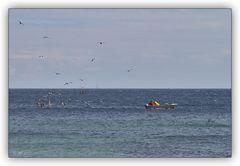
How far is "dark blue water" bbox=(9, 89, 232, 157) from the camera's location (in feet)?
45.1

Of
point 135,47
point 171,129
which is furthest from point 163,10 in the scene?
point 171,129

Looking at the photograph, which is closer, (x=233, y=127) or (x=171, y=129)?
(x=233, y=127)

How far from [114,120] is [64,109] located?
1.80 ft

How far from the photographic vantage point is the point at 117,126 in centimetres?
1441

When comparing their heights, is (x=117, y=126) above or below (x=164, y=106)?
below

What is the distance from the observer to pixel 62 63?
548 inches

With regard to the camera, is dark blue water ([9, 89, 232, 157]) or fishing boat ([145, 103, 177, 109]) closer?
dark blue water ([9, 89, 232, 157])

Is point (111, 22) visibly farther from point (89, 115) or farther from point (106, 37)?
point (89, 115)

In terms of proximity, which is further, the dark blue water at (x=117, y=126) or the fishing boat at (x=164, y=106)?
the fishing boat at (x=164, y=106)

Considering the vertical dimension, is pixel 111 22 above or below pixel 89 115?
above

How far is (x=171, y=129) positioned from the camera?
1451 cm

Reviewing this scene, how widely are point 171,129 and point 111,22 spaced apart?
54.6 inches

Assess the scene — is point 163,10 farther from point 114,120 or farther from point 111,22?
point 114,120

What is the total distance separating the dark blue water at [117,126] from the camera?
13.7m
